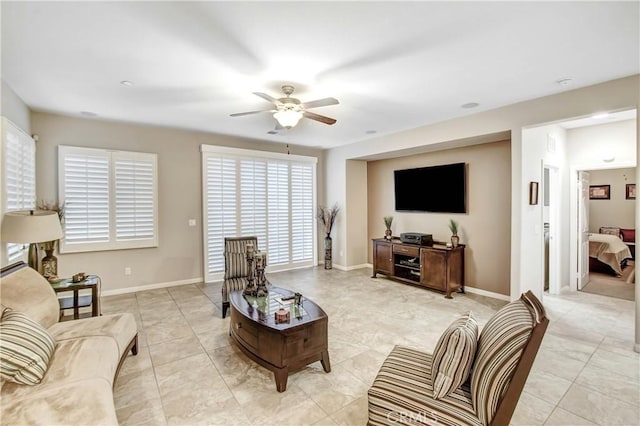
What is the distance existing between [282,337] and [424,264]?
3350mm

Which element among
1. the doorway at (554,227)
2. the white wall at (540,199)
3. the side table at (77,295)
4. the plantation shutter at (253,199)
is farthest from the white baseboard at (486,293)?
the side table at (77,295)

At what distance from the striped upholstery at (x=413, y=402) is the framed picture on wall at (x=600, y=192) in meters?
8.17

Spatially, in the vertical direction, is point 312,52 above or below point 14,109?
above

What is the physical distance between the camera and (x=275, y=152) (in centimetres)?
641

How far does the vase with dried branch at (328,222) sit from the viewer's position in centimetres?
676

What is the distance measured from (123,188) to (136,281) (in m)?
1.55

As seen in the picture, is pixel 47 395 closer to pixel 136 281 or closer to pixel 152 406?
pixel 152 406

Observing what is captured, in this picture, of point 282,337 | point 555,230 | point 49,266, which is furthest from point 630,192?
point 49,266

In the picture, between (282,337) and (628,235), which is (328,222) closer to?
(282,337)

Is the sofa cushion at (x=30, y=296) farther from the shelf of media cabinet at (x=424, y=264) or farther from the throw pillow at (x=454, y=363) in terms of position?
the shelf of media cabinet at (x=424, y=264)

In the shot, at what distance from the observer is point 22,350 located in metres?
1.84

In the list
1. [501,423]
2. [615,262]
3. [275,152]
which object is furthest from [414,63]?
[615,262]

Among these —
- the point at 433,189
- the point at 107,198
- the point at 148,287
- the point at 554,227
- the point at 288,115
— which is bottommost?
the point at 148,287

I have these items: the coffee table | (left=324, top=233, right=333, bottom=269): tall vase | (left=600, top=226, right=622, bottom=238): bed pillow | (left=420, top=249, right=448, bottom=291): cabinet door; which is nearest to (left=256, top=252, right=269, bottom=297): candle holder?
the coffee table
